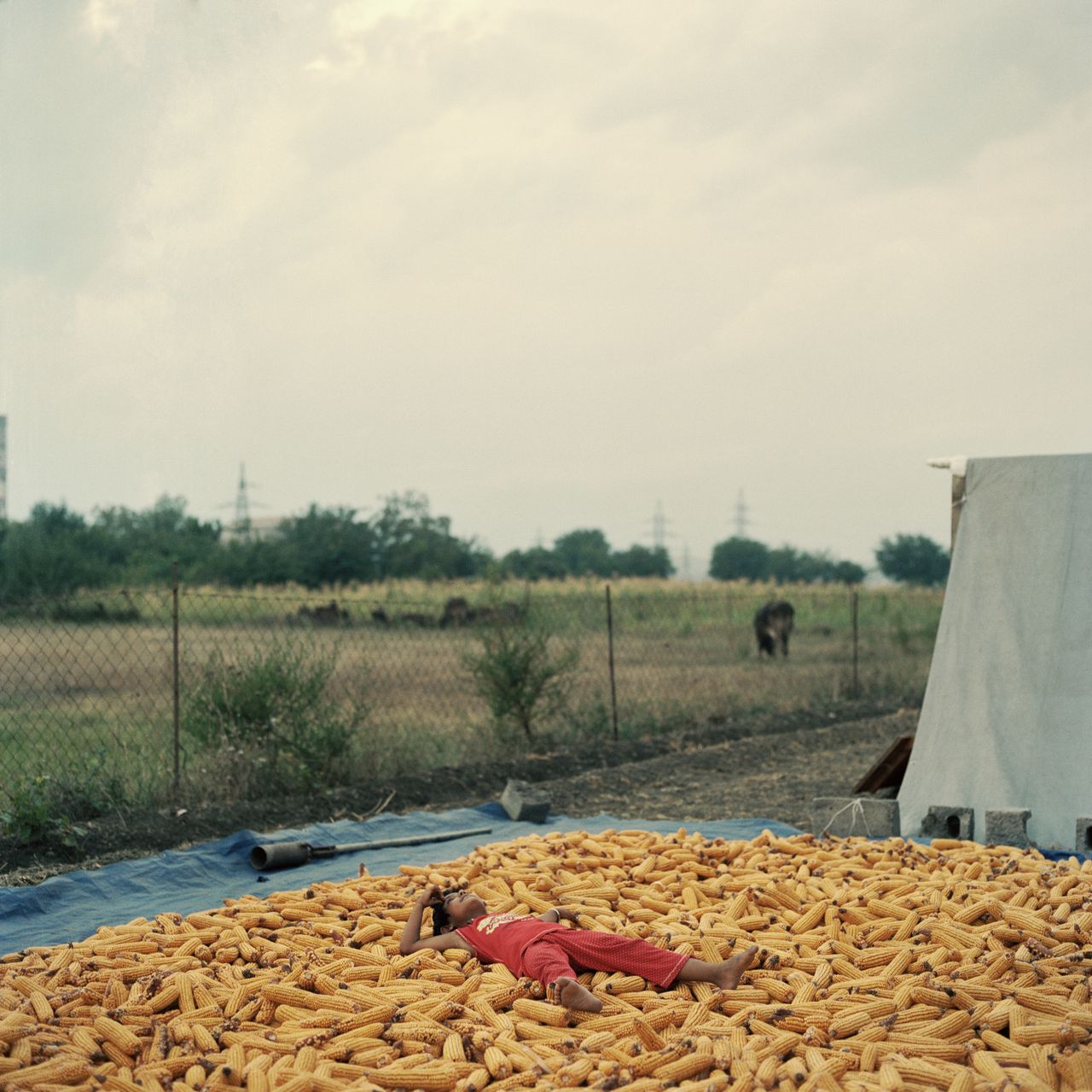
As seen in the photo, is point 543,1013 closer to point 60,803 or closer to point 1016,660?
point 60,803

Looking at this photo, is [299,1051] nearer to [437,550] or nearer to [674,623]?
[674,623]

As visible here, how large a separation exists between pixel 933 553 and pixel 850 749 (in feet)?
183

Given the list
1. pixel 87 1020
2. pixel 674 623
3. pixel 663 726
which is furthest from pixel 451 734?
pixel 674 623

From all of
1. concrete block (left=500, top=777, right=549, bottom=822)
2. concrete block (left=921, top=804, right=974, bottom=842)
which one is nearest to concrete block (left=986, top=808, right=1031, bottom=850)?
concrete block (left=921, top=804, right=974, bottom=842)

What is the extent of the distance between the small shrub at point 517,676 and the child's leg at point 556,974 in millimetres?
5740

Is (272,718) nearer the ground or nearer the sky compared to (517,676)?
nearer the ground

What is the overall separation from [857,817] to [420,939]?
325 cm

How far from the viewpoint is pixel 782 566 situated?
217 ft

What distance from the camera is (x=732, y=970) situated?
4.10 meters

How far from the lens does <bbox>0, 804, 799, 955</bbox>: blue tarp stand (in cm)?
532

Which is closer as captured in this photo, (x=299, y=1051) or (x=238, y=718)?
(x=299, y=1051)

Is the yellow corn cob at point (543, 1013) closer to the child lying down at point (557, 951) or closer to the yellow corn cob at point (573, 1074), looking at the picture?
the child lying down at point (557, 951)

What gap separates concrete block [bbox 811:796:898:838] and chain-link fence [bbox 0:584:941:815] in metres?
3.38

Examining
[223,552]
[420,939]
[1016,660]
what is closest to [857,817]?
[1016,660]
